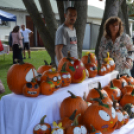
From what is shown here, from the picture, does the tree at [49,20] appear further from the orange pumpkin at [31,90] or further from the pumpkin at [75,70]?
the orange pumpkin at [31,90]

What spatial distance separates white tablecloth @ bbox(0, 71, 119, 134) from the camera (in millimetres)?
1696

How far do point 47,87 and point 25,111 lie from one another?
1.01 feet

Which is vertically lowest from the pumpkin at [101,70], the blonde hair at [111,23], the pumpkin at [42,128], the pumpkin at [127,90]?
the pumpkin at [42,128]

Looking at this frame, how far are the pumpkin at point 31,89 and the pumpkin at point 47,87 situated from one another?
0.06m

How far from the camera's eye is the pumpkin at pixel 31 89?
1755 mm

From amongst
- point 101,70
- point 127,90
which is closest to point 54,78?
point 101,70

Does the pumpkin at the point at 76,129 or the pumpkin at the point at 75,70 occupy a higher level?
the pumpkin at the point at 75,70

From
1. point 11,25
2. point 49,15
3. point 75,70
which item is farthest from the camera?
point 11,25

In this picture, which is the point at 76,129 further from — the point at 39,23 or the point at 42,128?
the point at 39,23

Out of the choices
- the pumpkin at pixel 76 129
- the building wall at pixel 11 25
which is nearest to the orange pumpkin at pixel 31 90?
the pumpkin at pixel 76 129

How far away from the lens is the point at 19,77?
73.2 inches

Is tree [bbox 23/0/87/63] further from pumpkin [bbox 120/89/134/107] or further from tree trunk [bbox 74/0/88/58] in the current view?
pumpkin [bbox 120/89/134/107]

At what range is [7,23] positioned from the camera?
14.9 m

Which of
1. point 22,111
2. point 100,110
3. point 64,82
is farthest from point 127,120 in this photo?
point 22,111
